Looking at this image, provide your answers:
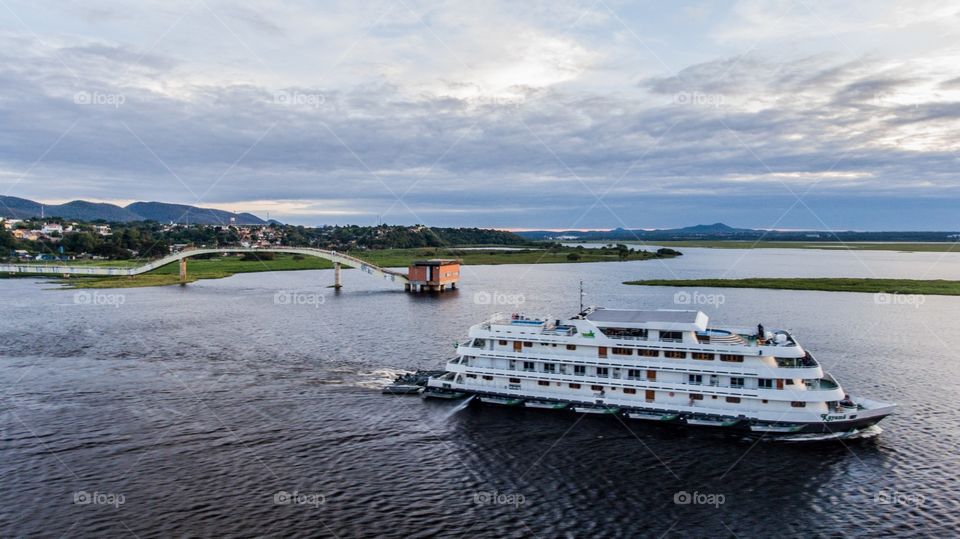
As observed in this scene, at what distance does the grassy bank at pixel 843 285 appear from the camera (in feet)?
434

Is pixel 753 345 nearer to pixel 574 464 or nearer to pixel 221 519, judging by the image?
pixel 574 464

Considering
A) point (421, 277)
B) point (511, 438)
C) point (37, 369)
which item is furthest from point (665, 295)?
point (37, 369)

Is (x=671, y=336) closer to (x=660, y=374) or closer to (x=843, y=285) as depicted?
(x=660, y=374)

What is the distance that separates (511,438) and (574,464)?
6.44 meters

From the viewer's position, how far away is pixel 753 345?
45281 mm
